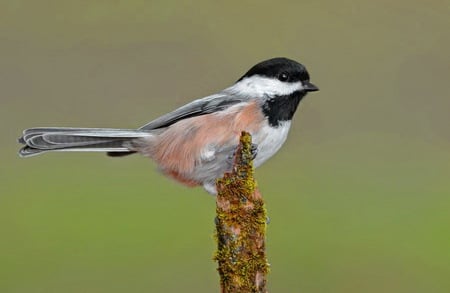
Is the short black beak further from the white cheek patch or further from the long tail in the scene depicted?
the long tail

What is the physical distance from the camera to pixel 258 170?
10.9 m

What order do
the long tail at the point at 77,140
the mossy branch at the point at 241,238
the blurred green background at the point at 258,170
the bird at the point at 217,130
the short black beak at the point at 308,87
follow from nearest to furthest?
the mossy branch at the point at 241,238
the long tail at the point at 77,140
the bird at the point at 217,130
the short black beak at the point at 308,87
the blurred green background at the point at 258,170

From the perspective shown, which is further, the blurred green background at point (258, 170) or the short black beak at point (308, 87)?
the blurred green background at point (258, 170)

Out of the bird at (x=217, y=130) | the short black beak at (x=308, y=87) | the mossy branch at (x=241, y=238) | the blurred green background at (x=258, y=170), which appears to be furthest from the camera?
the blurred green background at (x=258, y=170)

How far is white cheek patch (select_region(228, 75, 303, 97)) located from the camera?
616 centimetres

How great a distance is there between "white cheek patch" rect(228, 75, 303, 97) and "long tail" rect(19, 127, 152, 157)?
603 millimetres

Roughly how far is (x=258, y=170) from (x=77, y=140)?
5.04 metres

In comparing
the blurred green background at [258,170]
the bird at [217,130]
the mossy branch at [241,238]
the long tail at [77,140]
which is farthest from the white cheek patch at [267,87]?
the blurred green background at [258,170]

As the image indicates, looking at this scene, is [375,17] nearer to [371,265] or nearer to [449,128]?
[449,128]

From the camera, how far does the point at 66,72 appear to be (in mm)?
13250

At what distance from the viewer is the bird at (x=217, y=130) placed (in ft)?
19.9

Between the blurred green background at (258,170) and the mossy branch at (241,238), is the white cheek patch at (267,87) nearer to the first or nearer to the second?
the mossy branch at (241,238)

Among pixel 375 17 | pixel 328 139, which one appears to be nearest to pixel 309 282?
pixel 328 139

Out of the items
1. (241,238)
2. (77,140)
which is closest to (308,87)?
(77,140)
